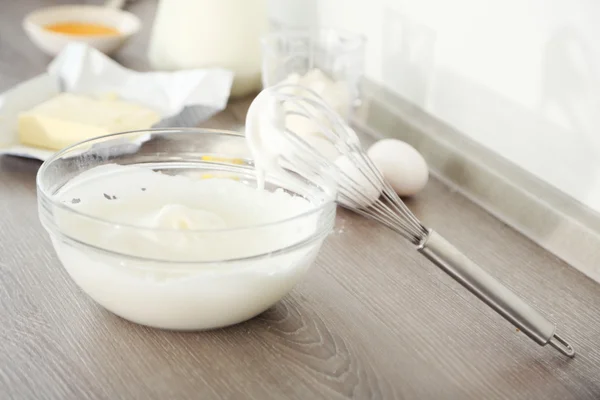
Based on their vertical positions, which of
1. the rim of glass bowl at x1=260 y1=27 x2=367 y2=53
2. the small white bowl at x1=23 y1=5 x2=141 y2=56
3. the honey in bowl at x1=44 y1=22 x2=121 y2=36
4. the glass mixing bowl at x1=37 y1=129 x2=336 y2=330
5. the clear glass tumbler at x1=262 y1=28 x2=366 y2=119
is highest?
the glass mixing bowl at x1=37 y1=129 x2=336 y2=330

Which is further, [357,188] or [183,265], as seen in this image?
[357,188]

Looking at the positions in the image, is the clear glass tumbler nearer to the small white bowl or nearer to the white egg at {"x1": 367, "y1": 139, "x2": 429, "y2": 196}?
the white egg at {"x1": 367, "y1": 139, "x2": 429, "y2": 196}

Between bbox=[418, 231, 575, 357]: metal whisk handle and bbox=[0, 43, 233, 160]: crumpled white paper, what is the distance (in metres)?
0.48

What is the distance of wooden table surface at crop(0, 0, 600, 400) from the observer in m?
0.56

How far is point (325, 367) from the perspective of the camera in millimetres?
582

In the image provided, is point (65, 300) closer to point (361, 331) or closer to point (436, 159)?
point (361, 331)

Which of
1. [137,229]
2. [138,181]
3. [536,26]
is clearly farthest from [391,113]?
[137,229]

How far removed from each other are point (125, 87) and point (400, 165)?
1.48 ft

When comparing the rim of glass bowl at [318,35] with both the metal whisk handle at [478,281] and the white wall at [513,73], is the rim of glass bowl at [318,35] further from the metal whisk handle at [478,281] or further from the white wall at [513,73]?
the metal whisk handle at [478,281]

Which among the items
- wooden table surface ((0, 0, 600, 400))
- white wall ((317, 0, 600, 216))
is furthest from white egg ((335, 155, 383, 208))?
white wall ((317, 0, 600, 216))

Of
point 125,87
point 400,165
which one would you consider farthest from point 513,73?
point 125,87

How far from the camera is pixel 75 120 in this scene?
0.92m

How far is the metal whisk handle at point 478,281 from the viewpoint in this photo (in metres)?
0.59

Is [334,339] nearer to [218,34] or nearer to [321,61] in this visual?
[321,61]
